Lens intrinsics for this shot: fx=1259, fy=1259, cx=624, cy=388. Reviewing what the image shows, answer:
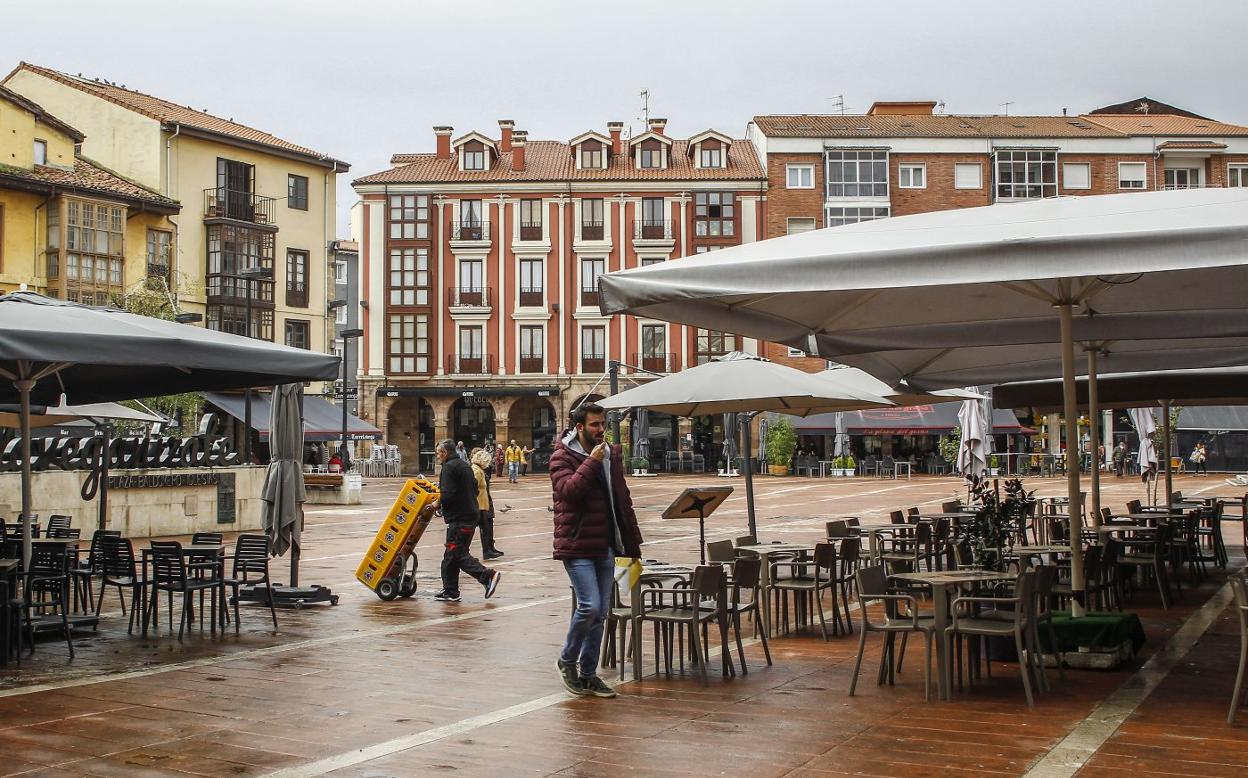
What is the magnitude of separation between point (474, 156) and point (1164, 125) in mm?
34841

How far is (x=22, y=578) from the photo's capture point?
985 cm

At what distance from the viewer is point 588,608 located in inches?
302

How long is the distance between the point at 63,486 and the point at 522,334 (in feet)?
133

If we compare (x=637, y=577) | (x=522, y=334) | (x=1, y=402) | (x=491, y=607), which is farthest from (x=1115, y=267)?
(x=522, y=334)

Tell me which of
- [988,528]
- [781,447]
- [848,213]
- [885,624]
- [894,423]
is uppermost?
[848,213]

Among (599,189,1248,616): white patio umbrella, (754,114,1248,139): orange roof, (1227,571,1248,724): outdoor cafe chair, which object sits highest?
(754,114,1248,139): orange roof

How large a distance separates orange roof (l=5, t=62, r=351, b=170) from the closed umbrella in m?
36.6

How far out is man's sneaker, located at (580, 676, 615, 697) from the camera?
25.6 ft

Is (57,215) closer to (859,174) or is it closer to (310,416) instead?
(310,416)

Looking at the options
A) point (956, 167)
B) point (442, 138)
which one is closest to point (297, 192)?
point (442, 138)

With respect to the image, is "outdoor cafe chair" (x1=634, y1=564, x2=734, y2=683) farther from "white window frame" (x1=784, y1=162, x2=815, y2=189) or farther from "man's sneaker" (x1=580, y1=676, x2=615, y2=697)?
"white window frame" (x1=784, y1=162, x2=815, y2=189)

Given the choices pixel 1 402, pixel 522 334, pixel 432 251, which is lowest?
pixel 1 402

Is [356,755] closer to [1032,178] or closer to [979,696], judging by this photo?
[979,696]

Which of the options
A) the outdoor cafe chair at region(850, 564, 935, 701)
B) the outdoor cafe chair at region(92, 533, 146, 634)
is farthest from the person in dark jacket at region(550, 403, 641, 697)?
the outdoor cafe chair at region(92, 533, 146, 634)
